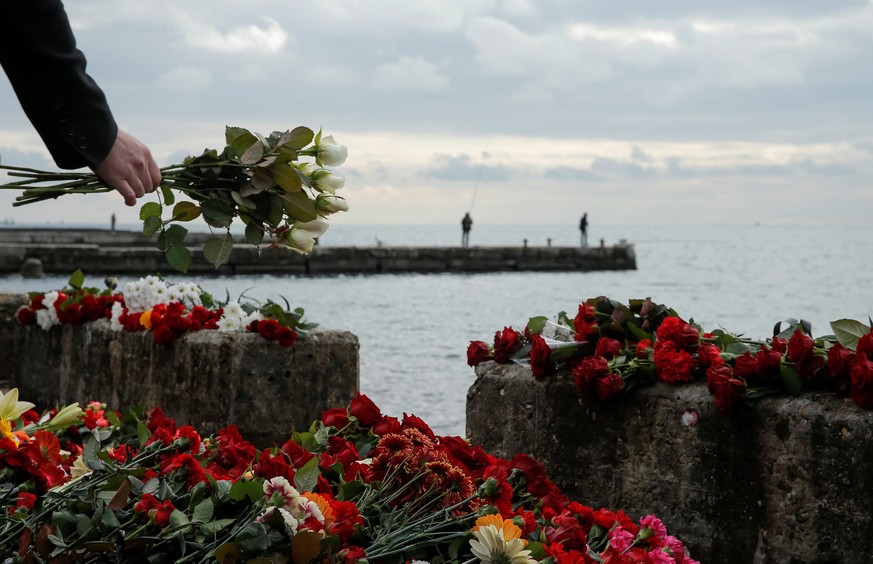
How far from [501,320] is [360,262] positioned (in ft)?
49.4

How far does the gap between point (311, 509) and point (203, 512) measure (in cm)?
23

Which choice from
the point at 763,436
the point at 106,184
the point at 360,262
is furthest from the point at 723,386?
the point at 360,262

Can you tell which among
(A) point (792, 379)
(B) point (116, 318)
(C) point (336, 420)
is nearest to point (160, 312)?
(B) point (116, 318)

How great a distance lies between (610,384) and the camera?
347 cm

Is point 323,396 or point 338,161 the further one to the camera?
point 323,396

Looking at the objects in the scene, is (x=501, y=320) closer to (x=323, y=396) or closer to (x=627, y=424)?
(x=323, y=396)

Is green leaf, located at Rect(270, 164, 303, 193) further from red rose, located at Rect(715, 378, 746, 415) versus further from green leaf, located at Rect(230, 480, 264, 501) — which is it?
red rose, located at Rect(715, 378, 746, 415)

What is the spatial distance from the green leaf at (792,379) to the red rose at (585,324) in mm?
775

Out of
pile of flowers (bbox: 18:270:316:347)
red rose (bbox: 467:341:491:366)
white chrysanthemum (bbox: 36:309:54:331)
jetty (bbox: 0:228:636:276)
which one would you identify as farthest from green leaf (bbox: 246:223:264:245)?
jetty (bbox: 0:228:636:276)

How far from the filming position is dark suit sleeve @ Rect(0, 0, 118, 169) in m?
1.67

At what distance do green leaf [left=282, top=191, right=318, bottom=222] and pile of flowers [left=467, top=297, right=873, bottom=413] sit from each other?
1.69 metres

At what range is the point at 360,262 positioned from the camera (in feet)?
134

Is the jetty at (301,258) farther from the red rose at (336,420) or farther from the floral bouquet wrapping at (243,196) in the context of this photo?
the floral bouquet wrapping at (243,196)

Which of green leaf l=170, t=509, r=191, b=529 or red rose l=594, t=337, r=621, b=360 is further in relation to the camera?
red rose l=594, t=337, r=621, b=360
